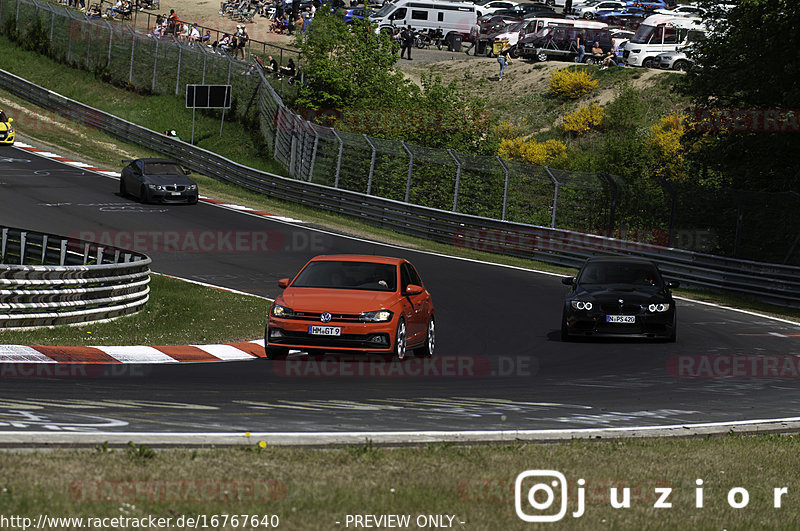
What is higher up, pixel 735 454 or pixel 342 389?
pixel 735 454

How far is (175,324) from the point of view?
16.8 metres

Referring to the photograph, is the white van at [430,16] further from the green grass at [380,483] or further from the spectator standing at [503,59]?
the green grass at [380,483]

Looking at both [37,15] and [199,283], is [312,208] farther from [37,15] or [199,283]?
[37,15]

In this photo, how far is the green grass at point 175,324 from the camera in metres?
14.5

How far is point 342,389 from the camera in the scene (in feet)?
34.9

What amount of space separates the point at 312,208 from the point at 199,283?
45.4ft

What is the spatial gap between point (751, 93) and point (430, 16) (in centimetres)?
4792

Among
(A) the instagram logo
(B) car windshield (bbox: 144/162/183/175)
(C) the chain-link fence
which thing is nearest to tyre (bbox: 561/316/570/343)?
(A) the instagram logo

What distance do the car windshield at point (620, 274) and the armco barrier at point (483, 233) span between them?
7.94 meters

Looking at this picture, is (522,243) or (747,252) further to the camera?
(522,243)

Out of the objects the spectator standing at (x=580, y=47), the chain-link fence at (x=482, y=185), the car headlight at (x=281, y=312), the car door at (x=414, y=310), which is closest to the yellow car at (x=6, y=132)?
the chain-link fence at (x=482, y=185)

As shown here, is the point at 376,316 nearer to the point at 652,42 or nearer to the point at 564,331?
the point at 564,331

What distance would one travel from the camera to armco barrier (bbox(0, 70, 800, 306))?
2464 centimetres

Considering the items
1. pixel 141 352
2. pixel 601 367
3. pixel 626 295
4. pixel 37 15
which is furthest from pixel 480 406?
pixel 37 15
